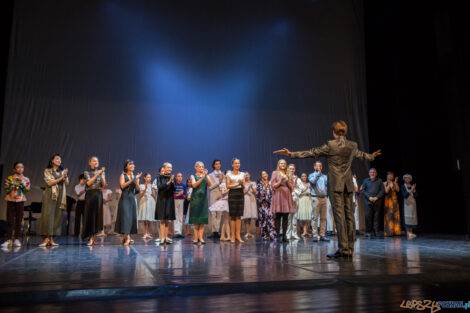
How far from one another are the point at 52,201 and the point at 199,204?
8.04 ft

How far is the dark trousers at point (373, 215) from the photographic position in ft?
26.2

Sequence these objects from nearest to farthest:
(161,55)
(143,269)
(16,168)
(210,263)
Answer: (143,269)
(210,263)
(16,168)
(161,55)

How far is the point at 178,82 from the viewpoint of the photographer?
10.3 m

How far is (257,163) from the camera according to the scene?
419 inches

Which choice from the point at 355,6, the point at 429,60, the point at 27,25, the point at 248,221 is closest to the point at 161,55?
the point at 27,25

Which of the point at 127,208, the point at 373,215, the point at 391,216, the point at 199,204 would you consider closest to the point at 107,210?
the point at 127,208

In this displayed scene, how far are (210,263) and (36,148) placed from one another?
7.42 m

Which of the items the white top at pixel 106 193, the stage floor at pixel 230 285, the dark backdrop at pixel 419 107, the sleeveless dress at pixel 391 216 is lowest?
the stage floor at pixel 230 285

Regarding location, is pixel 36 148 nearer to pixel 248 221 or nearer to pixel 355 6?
pixel 248 221

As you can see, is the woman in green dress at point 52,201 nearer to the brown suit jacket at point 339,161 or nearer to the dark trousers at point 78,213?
the dark trousers at point 78,213

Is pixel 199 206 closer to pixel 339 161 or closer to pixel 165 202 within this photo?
pixel 165 202

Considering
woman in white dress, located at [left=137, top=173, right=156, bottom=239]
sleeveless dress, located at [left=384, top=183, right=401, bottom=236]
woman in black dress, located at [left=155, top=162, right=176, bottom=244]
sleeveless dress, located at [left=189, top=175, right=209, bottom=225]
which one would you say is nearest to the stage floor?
woman in black dress, located at [left=155, top=162, right=176, bottom=244]

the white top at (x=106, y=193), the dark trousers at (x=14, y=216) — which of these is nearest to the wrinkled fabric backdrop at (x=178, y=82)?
the white top at (x=106, y=193)

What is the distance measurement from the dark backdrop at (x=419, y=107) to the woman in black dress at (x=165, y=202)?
678 centimetres
